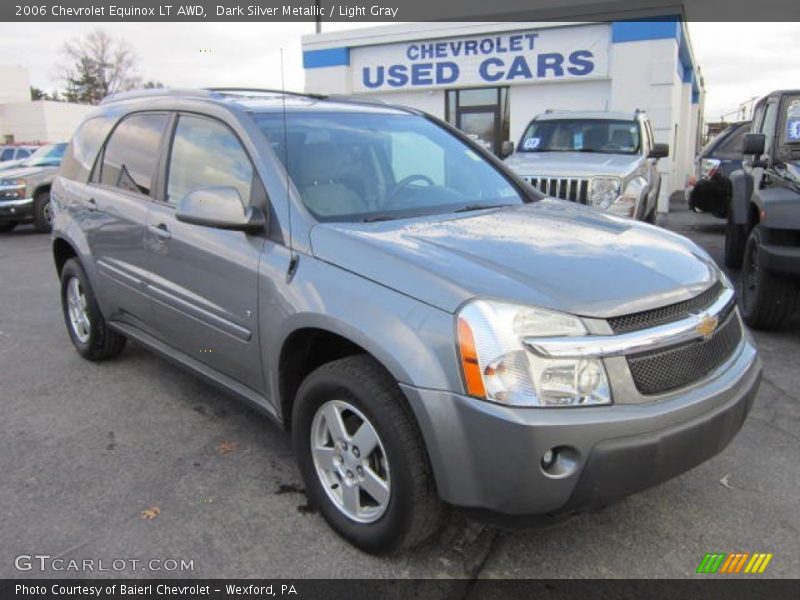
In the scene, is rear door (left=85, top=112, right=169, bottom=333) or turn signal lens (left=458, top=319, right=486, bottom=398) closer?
turn signal lens (left=458, top=319, right=486, bottom=398)

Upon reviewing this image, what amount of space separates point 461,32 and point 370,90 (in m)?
3.09

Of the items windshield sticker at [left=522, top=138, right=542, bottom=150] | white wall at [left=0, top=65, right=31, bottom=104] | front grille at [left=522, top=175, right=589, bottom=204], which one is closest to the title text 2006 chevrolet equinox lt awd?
front grille at [left=522, top=175, right=589, bottom=204]

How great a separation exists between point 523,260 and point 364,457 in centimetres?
94

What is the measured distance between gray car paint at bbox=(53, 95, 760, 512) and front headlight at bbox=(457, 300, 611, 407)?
0.04 metres

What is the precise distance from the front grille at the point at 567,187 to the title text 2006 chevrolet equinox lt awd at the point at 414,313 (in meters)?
3.80

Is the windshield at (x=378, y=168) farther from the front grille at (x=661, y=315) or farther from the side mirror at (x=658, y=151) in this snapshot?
the side mirror at (x=658, y=151)

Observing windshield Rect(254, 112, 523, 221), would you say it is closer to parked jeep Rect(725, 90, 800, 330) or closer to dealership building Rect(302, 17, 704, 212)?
parked jeep Rect(725, 90, 800, 330)

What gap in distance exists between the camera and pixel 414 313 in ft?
7.59

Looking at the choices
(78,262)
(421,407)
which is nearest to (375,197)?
(421,407)

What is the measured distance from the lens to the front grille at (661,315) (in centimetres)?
228

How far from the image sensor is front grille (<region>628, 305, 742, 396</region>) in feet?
7.43

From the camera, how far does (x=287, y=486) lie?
3.19 metres

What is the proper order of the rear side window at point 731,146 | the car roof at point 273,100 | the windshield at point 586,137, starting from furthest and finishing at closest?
1. the rear side window at point 731,146
2. the windshield at point 586,137
3. the car roof at point 273,100
